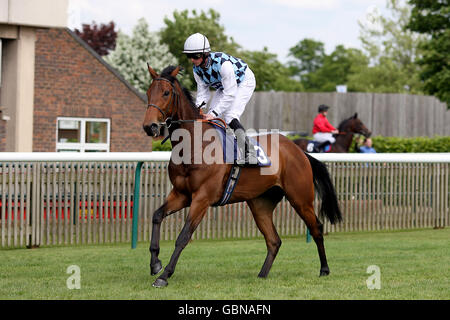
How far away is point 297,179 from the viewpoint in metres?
7.09

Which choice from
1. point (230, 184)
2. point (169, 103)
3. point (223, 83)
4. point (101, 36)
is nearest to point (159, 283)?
point (230, 184)

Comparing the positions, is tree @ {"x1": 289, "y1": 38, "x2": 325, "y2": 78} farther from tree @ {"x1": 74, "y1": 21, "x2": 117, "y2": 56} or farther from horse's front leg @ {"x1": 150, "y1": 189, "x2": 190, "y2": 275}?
horse's front leg @ {"x1": 150, "y1": 189, "x2": 190, "y2": 275}

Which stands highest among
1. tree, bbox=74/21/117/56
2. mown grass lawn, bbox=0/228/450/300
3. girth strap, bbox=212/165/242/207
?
tree, bbox=74/21/117/56

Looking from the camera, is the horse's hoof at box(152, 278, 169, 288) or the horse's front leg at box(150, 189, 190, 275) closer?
the horse's hoof at box(152, 278, 169, 288)

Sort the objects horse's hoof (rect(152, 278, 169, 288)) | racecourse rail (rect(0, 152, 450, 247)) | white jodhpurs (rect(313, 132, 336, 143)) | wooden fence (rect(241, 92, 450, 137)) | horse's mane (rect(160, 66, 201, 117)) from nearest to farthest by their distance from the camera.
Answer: horse's hoof (rect(152, 278, 169, 288)) → horse's mane (rect(160, 66, 201, 117)) → racecourse rail (rect(0, 152, 450, 247)) → white jodhpurs (rect(313, 132, 336, 143)) → wooden fence (rect(241, 92, 450, 137))

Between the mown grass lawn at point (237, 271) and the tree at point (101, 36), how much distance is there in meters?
34.3

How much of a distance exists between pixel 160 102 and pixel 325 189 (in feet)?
7.61

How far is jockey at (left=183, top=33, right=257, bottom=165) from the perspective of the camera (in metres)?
6.36

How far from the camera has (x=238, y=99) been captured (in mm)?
6734

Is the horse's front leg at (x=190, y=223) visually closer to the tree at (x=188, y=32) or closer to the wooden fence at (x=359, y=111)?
the wooden fence at (x=359, y=111)

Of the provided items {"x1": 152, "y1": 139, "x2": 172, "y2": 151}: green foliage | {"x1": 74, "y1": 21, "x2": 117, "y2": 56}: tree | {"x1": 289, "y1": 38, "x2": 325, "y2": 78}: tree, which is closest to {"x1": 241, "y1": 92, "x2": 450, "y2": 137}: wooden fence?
{"x1": 152, "y1": 139, "x2": 172, "y2": 151}: green foliage

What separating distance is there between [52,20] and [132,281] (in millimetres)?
8415

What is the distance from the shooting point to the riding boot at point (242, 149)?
6.63 m

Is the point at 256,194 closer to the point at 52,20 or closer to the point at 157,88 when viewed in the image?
the point at 157,88
